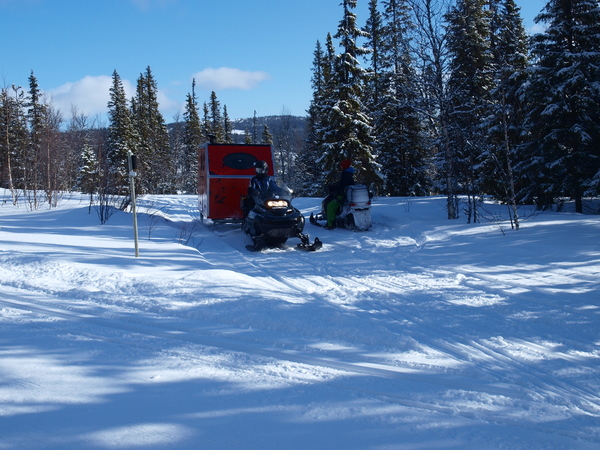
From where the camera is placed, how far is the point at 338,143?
23.4 meters

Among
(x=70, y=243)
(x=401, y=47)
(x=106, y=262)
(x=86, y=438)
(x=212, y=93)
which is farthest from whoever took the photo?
(x=212, y=93)

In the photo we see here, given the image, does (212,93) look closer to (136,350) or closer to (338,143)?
(338,143)

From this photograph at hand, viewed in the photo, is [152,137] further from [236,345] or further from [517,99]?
[236,345]

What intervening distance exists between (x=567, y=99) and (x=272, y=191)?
33.1ft

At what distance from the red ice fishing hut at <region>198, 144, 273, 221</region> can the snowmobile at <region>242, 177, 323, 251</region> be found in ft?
7.28

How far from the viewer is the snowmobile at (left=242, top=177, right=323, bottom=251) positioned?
9.83 m

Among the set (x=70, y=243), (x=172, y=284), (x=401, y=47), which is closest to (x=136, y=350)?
(x=172, y=284)

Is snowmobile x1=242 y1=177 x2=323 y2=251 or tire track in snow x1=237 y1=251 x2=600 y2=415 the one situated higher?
snowmobile x1=242 y1=177 x2=323 y2=251

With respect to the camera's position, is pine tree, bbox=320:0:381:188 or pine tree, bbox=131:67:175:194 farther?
pine tree, bbox=131:67:175:194

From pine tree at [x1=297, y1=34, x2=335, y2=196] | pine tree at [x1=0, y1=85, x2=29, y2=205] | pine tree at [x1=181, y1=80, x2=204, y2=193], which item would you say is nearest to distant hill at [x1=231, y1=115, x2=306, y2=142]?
pine tree at [x1=181, y1=80, x2=204, y2=193]

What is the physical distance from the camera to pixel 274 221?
9789 mm

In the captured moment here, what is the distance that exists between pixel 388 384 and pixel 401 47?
11517 millimetres

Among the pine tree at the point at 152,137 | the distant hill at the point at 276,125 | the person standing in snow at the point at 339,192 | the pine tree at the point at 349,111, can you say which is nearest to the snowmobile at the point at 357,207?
the person standing in snow at the point at 339,192

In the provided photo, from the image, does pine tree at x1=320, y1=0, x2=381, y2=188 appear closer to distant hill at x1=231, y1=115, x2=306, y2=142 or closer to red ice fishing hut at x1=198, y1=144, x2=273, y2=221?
red ice fishing hut at x1=198, y1=144, x2=273, y2=221
